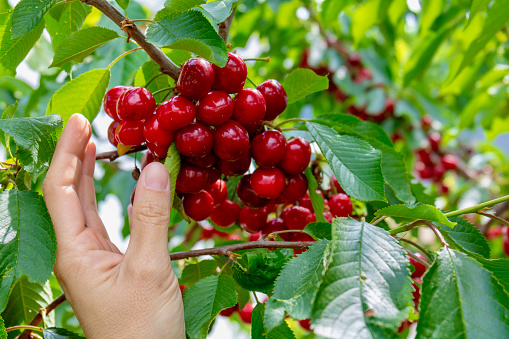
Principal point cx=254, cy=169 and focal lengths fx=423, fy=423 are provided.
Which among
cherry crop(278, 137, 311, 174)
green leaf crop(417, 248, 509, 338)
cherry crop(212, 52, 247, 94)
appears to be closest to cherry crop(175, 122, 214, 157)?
cherry crop(212, 52, 247, 94)

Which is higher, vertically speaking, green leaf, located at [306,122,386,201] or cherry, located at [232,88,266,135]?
cherry, located at [232,88,266,135]

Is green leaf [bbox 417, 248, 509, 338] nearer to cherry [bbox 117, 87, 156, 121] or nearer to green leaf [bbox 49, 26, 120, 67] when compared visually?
cherry [bbox 117, 87, 156, 121]

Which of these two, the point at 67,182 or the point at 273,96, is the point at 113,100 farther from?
the point at 273,96

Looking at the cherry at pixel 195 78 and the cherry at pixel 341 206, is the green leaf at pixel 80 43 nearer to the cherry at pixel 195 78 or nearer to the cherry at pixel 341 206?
the cherry at pixel 195 78

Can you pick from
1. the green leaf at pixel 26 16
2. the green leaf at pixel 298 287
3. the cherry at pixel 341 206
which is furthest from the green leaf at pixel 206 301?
the green leaf at pixel 26 16

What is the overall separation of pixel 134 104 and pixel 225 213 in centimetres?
56

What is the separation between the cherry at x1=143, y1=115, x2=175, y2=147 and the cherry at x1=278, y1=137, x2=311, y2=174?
33cm

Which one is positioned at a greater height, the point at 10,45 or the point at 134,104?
the point at 10,45

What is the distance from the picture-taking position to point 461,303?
72 centimetres

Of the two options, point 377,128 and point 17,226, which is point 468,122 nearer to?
point 377,128

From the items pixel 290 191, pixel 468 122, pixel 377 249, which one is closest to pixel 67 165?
pixel 290 191

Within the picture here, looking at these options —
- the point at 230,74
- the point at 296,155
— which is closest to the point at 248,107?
the point at 230,74

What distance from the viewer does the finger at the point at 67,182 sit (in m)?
0.99

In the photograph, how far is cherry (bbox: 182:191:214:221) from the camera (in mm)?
1198
